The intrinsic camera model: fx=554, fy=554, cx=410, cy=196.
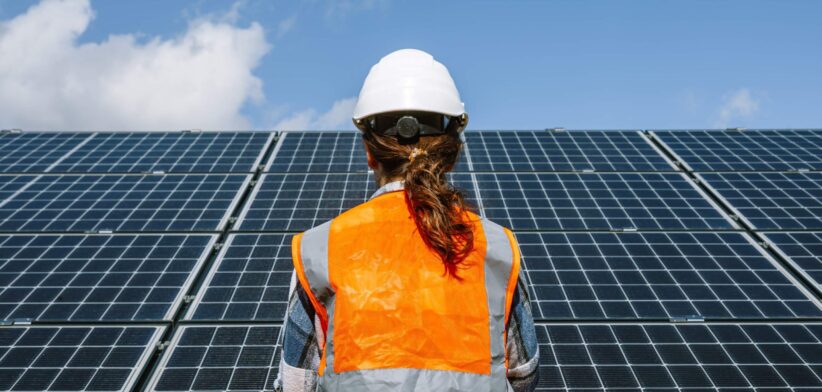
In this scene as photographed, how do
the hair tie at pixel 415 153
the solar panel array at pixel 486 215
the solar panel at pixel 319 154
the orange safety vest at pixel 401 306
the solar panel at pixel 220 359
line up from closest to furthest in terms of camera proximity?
the orange safety vest at pixel 401 306
the hair tie at pixel 415 153
the solar panel at pixel 220 359
the solar panel array at pixel 486 215
the solar panel at pixel 319 154

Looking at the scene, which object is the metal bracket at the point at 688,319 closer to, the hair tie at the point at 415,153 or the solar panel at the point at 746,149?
the solar panel at the point at 746,149

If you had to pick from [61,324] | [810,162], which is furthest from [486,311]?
[810,162]

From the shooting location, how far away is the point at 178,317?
217 inches

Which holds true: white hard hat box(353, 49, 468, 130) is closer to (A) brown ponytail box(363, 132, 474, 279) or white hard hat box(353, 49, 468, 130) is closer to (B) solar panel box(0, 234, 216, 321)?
(A) brown ponytail box(363, 132, 474, 279)

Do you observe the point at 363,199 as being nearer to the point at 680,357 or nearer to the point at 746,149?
the point at 680,357

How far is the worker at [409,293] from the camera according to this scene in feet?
6.21

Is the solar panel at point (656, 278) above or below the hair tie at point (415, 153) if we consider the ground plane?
below

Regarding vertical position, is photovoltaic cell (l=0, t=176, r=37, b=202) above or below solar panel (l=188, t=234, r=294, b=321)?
below

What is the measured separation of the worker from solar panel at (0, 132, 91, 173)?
9.09 m

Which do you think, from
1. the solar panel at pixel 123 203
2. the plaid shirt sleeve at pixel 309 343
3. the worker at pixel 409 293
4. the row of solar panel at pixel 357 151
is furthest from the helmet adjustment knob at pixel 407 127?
the row of solar panel at pixel 357 151

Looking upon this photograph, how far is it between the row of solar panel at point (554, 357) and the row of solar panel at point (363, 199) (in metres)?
1.95

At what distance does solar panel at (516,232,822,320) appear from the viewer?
5660mm

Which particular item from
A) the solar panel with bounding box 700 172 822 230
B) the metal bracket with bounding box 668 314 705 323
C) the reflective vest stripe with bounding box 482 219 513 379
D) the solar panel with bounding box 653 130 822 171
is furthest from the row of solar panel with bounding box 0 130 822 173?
the reflective vest stripe with bounding box 482 219 513 379

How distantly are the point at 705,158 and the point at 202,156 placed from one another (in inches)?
338
